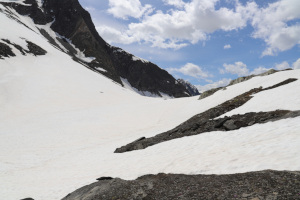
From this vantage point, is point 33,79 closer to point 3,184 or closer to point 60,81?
point 60,81

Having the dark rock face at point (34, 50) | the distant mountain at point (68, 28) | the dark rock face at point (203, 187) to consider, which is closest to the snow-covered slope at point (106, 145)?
the dark rock face at point (203, 187)

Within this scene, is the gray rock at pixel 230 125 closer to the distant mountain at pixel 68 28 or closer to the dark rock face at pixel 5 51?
the dark rock face at pixel 5 51

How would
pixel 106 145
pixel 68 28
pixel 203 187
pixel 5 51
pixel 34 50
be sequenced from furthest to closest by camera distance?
pixel 68 28, pixel 34 50, pixel 5 51, pixel 106 145, pixel 203 187

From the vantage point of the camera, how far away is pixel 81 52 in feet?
532

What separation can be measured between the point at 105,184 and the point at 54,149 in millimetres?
14747

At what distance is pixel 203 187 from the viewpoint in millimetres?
7680

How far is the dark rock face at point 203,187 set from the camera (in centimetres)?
632

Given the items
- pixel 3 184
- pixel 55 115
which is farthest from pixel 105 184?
pixel 55 115

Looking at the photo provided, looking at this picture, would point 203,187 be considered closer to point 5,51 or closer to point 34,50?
point 5,51

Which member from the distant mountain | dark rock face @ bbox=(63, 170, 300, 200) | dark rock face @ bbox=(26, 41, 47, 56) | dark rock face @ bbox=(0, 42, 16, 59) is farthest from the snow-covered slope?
the distant mountain

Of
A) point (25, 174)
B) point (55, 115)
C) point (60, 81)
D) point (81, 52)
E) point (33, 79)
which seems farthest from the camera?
point (81, 52)

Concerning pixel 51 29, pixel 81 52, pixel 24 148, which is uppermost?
pixel 51 29

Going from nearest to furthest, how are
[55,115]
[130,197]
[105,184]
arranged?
[130,197], [105,184], [55,115]

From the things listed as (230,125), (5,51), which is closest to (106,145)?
(230,125)
